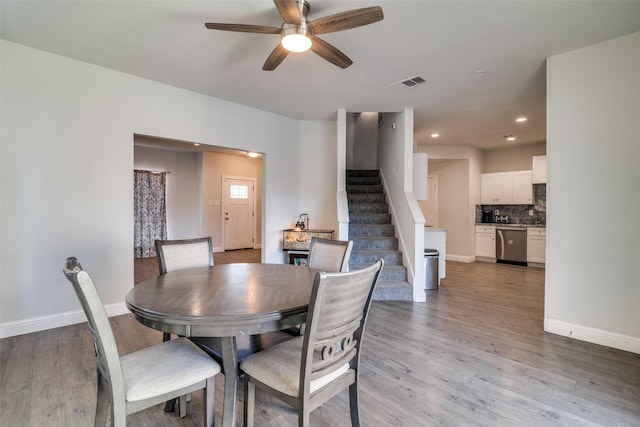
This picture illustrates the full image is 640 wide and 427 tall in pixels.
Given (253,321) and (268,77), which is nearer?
(253,321)

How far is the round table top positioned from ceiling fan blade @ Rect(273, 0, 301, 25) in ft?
5.60

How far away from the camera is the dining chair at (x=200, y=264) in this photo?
5.35ft

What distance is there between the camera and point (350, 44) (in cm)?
263

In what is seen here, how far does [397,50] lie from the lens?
2.72 metres

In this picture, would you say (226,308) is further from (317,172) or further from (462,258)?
(462,258)

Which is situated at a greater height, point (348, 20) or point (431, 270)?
point (348, 20)

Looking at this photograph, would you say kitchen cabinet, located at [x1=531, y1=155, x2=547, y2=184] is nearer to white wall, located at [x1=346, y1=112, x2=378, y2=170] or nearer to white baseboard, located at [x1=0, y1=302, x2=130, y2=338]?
white wall, located at [x1=346, y1=112, x2=378, y2=170]

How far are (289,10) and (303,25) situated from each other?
18 centimetres

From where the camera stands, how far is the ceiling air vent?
3.33 m

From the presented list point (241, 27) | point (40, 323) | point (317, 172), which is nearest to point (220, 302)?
point (241, 27)

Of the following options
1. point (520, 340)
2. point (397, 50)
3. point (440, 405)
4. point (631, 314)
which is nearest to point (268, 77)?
point (397, 50)

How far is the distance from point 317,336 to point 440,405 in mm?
1196

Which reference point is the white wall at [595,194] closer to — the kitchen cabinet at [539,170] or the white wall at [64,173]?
the kitchen cabinet at [539,170]

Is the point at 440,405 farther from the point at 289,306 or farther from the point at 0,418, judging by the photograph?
the point at 0,418
